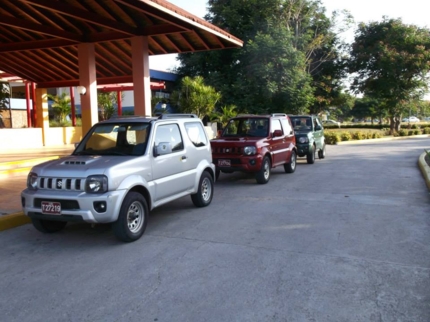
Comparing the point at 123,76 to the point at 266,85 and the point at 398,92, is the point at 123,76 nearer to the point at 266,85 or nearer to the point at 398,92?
the point at 266,85

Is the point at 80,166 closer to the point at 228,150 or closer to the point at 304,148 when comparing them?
the point at 228,150

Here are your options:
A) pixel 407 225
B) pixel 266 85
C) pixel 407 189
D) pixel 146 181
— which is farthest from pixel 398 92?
pixel 146 181

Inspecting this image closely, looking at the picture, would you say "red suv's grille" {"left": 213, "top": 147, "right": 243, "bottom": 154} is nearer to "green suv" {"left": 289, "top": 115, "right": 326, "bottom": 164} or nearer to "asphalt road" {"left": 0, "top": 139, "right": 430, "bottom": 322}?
"asphalt road" {"left": 0, "top": 139, "right": 430, "bottom": 322}

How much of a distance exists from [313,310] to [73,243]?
369 cm

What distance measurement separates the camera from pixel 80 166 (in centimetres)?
579

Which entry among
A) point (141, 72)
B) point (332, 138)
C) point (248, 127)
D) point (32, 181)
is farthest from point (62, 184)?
point (332, 138)

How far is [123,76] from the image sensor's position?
60.9ft

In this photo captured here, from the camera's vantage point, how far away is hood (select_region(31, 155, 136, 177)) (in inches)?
222

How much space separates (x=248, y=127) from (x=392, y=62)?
26129 millimetres

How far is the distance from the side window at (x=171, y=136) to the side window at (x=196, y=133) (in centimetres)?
38

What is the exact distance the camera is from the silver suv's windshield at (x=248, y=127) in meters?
11.5

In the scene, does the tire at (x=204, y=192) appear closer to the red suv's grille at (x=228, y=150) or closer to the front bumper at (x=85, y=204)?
the red suv's grille at (x=228, y=150)

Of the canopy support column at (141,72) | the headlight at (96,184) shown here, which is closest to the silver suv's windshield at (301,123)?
the canopy support column at (141,72)

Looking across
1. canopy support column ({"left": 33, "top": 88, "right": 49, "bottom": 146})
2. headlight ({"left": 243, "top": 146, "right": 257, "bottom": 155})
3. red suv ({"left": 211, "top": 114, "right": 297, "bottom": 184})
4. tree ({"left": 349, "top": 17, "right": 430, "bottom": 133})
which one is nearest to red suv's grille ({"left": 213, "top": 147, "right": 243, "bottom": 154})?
red suv ({"left": 211, "top": 114, "right": 297, "bottom": 184})
